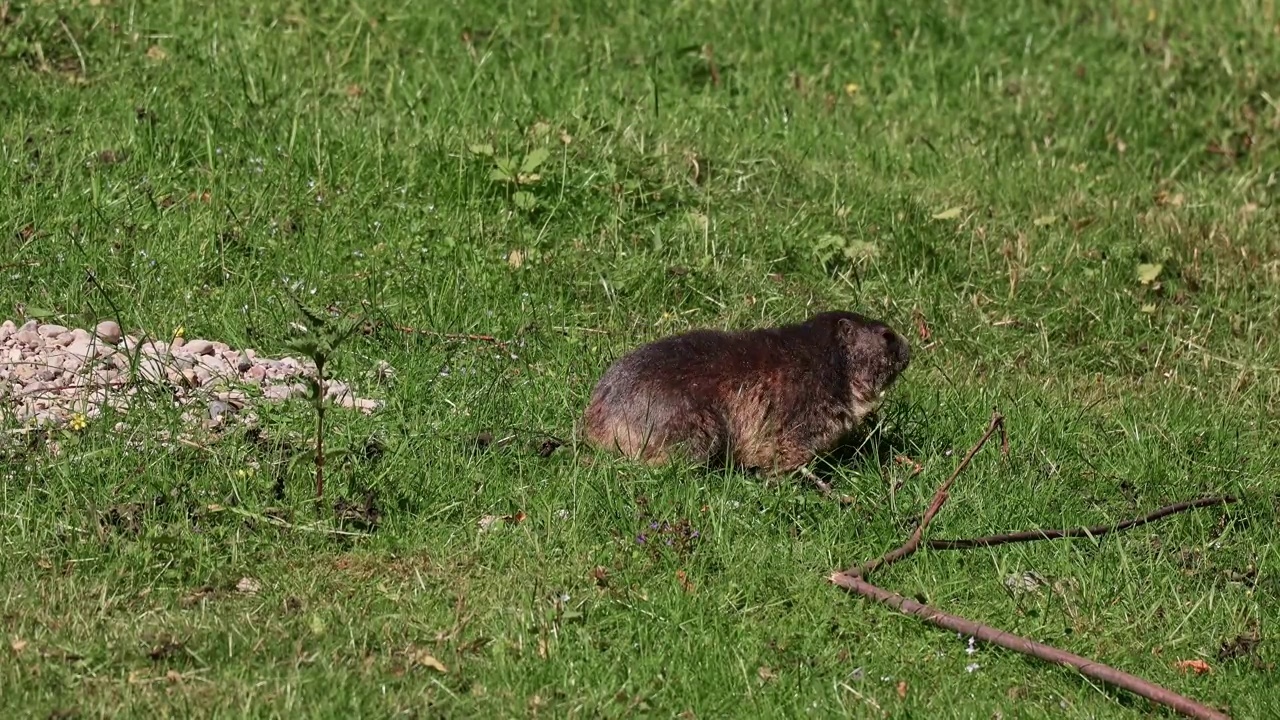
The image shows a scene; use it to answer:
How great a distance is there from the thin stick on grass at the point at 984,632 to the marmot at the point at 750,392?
79 centimetres

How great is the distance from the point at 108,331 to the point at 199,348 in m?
0.40

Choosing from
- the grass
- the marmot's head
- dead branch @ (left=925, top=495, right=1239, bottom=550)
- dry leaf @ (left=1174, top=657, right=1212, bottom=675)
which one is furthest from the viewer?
the marmot's head

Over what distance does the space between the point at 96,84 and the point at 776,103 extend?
3895 millimetres

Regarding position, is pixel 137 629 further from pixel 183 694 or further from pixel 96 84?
pixel 96 84

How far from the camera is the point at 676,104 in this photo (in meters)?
9.77

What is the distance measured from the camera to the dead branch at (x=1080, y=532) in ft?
19.1

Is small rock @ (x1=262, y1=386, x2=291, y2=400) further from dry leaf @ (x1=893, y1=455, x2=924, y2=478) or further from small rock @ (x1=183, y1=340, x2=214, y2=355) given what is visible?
dry leaf @ (x1=893, y1=455, x2=924, y2=478)

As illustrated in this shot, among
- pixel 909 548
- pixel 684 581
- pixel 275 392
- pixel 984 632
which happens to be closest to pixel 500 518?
pixel 684 581

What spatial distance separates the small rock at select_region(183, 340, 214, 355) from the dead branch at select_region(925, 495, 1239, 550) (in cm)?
304

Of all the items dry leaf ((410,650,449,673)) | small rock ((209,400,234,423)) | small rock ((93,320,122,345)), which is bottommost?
small rock ((93,320,122,345))

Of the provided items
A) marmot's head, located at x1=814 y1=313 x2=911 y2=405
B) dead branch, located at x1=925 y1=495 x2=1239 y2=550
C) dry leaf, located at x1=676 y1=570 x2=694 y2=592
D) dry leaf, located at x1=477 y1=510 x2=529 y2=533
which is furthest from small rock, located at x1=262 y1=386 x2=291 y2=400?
dead branch, located at x1=925 y1=495 x2=1239 y2=550

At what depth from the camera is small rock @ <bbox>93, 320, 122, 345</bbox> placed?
22.3ft

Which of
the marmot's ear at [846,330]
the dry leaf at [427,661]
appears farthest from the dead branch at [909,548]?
the dry leaf at [427,661]

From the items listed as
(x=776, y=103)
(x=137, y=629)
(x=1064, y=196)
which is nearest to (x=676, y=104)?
(x=776, y=103)
